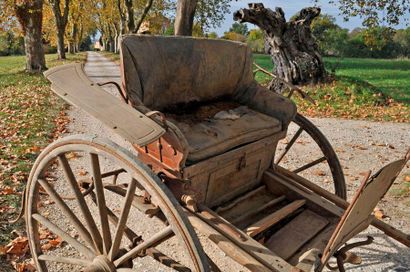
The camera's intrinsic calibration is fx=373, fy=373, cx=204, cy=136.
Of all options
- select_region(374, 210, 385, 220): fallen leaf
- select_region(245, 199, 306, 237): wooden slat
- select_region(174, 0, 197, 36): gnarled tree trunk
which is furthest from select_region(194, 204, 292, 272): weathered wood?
select_region(174, 0, 197, 36): gnarled tree trunk

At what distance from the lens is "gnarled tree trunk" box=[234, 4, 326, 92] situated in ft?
32.8

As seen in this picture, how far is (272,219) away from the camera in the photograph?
2.61 meters

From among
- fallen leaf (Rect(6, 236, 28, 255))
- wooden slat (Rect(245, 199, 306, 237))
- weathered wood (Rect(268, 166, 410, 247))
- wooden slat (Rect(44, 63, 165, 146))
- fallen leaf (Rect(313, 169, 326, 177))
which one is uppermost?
wooden slat (Rect(44, 63, 165, 146))

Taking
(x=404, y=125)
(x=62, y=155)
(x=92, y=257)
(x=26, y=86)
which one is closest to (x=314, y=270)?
(x=92, y=257)

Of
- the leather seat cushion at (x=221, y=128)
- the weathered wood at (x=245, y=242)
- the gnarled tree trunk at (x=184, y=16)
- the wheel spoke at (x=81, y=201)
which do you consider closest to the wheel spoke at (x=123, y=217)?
the wheel spoke at (x=81, y=201)

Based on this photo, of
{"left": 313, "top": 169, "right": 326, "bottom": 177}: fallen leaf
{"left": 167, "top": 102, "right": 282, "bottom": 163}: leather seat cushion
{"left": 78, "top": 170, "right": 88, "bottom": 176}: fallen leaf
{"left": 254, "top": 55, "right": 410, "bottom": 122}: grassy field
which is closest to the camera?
{"left": 167, "top": 102, "right": 282, "bottom": 163}: leather seat cushion

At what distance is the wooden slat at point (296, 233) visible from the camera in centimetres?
253

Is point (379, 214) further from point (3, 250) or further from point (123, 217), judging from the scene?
point (3, 250)

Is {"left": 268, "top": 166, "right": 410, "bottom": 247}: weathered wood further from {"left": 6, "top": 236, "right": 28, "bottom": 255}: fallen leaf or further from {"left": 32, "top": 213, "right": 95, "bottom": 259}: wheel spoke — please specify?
{"left": 6, "top": 236, "right": 28, "bottom": 255}: fallen leaf

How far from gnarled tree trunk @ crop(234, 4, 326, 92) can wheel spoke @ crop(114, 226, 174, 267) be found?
27.0 ft

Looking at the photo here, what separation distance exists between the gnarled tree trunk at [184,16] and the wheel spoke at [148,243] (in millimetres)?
8139

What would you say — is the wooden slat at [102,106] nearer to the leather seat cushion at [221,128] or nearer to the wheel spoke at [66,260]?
the leather seat cushion at [221,128]

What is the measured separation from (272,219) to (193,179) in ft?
2.04

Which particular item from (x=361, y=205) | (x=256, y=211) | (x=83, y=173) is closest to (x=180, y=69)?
(x=256, y=211)
